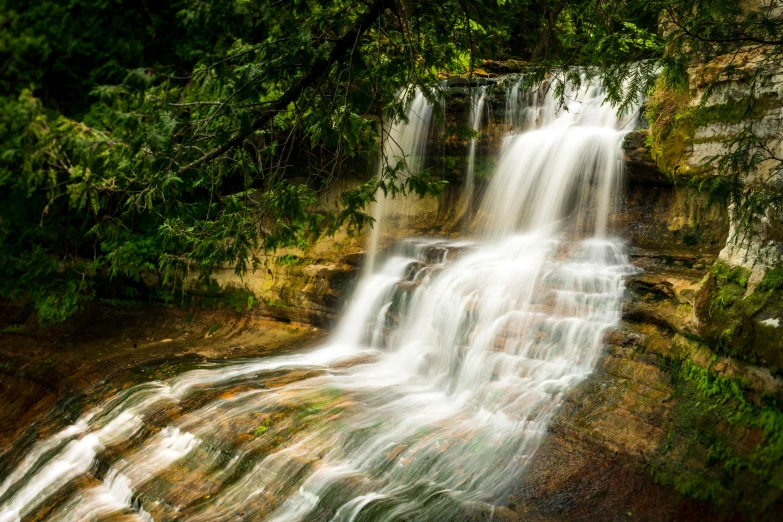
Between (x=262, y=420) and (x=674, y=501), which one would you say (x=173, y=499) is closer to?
(x=262, y=420)

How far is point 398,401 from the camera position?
6.46m

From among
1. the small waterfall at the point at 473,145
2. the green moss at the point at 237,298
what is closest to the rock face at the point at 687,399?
the small waterfall at the point at 473,145

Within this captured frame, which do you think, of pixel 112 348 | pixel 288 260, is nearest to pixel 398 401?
pixel 288 260

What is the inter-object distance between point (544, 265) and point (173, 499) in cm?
499

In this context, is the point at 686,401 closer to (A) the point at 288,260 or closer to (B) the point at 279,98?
(B) the point at 279,98

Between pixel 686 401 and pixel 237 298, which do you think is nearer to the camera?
pixel 686 401

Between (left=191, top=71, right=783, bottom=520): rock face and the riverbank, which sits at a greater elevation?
(left=191, top=71, right=783, bottom=520): rock face

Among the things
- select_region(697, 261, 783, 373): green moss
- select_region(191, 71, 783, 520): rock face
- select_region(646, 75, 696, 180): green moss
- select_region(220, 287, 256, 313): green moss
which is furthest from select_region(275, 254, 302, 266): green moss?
select_region(697, 261, 783, 373): green moss

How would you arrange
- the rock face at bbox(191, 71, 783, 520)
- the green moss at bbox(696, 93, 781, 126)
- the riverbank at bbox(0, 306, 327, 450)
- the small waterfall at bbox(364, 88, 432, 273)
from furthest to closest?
the small waterfall at bbox(364, 88, 432, 273), the riverbank at bbox(0, 306, 327, 450), the green moss at bbox(696, 93, 781, 126), the rock face at bbox(191, 71, 783, 520)

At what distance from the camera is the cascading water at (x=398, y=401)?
5074mm

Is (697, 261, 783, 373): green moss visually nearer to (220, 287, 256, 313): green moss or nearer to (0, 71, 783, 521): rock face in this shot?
(0, 71, 783, 521): rock face

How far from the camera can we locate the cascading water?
5.07m

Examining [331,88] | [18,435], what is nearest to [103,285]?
[18,435]

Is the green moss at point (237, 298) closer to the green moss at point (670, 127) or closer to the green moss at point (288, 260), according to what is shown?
the green moss at point (288, 260)
